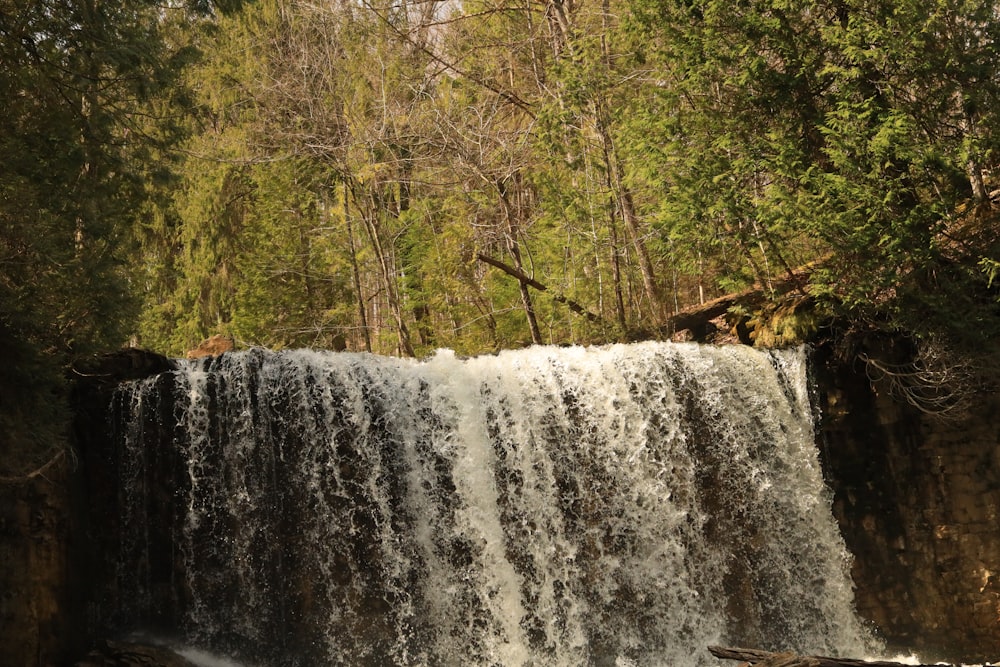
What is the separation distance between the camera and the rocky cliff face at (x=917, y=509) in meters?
10.9

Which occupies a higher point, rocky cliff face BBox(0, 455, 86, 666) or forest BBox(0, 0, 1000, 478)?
forest BBox(0, 0, 1000, 478)

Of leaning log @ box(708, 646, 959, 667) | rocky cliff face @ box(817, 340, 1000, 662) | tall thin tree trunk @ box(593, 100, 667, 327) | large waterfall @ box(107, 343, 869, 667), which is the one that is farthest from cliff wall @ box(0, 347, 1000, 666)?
leaning log @ box(708, 646, 959, 667)

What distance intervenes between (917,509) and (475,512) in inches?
208

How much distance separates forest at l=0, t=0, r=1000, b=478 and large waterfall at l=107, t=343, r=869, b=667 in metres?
1.41

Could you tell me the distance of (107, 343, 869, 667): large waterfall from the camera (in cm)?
966

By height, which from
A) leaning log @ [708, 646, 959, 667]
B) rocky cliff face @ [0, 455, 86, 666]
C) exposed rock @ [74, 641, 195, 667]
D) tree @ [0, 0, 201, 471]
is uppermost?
tree @ [0, 0, 201, 471]

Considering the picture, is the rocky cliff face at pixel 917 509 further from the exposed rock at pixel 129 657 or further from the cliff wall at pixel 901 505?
the exposed rock at pixel 129 657

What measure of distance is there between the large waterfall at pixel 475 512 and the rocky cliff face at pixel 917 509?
0.46m

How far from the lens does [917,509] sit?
11.2 metres

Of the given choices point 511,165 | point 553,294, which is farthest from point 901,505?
point 511,165

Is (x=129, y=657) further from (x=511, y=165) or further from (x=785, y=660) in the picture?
(x=511, y=165)

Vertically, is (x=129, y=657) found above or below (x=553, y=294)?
below

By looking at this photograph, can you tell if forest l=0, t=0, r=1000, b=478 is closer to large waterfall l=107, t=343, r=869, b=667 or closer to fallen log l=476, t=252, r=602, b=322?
fallen log l=476, t=252, r=602, b=322

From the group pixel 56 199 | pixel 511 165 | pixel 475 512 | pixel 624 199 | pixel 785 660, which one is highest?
pixel 511 165
